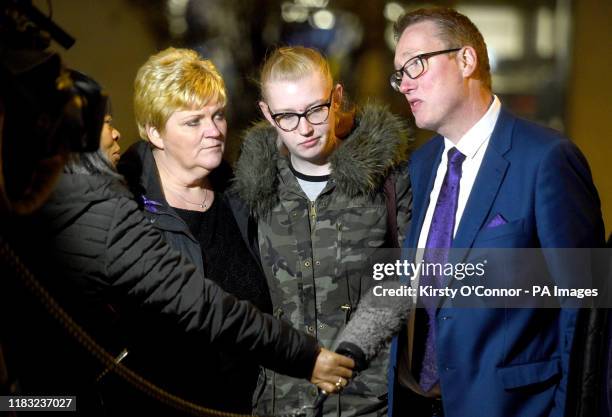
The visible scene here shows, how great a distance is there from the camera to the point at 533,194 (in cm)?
233

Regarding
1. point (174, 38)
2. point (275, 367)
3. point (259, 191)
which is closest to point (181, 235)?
point (259, 191)

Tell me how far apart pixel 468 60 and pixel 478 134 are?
23cm

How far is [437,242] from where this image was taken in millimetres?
2506

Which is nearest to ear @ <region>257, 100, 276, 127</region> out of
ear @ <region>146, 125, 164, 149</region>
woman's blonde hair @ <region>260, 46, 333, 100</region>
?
woman's blonde hair @ <region>260, 46, 333, 100</region>

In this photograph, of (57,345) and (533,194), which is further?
(533,194)

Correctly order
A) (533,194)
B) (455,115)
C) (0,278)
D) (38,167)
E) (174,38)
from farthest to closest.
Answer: (174,38) → (455,115) → (533,194) → (0,278) → (38,167)

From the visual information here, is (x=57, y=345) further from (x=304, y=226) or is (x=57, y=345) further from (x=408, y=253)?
(x=408, y=253)

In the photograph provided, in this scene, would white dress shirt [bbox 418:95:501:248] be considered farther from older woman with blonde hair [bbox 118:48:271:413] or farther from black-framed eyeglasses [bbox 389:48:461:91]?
older woman with blonde hair [bbox 118:48:271:413]

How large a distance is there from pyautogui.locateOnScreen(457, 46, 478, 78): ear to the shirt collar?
0.13 meters

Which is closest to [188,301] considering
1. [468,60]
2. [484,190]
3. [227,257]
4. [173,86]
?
[227,257]

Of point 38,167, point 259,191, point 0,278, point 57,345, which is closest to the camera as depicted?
point 38,167

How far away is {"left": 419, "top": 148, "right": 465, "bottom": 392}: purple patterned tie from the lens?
250cm

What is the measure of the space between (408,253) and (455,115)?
429 millimetres

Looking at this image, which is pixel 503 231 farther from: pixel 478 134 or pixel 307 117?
pixel 307 117
